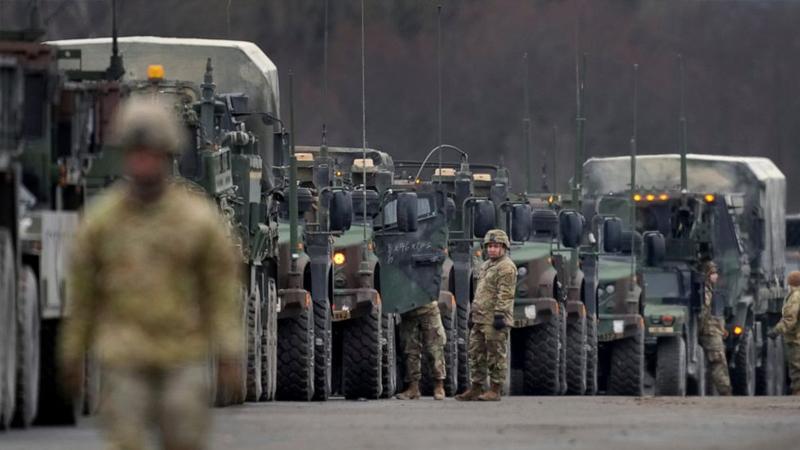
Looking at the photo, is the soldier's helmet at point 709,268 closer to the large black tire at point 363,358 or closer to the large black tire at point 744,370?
the large black tire at point 744,370

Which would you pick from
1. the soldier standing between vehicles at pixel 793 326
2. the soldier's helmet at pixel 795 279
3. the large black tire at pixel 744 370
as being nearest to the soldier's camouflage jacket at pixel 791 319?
the soldier standing between vehicles at pixel 793 326

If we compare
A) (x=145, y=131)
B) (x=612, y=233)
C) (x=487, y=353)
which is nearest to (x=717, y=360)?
(x=612, y=233)

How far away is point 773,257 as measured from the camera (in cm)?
4947

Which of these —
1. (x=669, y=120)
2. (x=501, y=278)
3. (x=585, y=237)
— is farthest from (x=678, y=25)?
(x=501, y=278)

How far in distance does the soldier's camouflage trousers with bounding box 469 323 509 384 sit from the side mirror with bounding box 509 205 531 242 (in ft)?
25.7

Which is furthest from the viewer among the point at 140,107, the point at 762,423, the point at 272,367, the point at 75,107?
the point at 272,367

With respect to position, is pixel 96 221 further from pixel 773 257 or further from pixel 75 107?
pixel 773 257

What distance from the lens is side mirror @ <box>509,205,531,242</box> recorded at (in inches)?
1447

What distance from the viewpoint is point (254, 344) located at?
86.5ft

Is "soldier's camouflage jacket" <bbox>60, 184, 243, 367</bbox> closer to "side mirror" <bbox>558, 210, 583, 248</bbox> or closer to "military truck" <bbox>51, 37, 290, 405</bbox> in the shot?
"military truck" <bbox>51, 37, 290, 405</bbox>

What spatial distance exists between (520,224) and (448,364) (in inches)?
131

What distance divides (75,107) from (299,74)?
28520mm

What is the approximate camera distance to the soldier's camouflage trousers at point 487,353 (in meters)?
28.4

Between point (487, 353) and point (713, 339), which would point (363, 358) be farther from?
point (713, 339)
